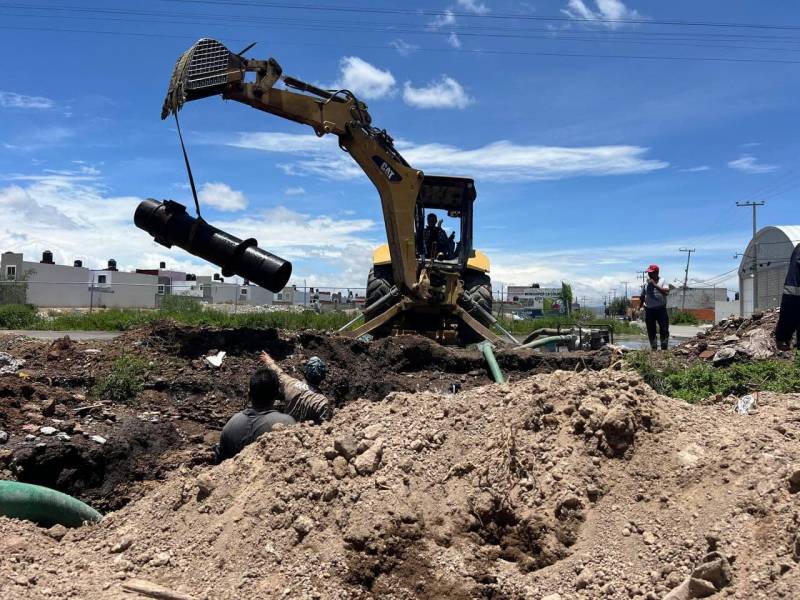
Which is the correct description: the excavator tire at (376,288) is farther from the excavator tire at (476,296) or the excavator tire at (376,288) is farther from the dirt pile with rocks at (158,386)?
the dirt pile with rocks at (158,386)

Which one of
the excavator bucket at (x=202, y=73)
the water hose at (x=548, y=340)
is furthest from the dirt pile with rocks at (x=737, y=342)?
the excavator bucket at (x=202, y=73)

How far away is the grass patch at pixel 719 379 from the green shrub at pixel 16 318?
54.7ft

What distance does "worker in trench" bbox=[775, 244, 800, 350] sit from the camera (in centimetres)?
920

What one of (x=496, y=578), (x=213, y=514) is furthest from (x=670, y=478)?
(x=213, y=514)

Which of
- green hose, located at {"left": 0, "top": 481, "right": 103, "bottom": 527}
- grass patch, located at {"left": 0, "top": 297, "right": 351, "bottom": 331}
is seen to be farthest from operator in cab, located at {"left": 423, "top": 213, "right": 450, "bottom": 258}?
green hose, located at {"left": 0, "top": 481, "right": 103, "bottom": 527}

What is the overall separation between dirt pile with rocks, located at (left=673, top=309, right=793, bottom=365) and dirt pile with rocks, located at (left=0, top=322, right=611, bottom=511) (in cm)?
183

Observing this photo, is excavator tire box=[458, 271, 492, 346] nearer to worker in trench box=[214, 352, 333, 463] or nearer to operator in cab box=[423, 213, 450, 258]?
operator in cab box=[423, 213, 450, 258]

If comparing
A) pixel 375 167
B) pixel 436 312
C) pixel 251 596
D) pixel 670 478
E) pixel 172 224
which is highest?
pixel 375 167

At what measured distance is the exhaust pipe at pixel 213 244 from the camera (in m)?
9.44

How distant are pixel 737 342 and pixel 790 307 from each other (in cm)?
173

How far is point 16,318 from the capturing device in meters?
19.2

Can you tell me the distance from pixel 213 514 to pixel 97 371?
4.62 meters

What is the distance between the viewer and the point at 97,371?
7988 millimetres

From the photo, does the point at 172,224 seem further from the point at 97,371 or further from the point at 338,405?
the point at 338,405
